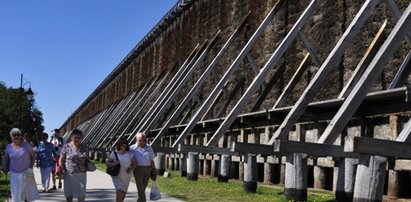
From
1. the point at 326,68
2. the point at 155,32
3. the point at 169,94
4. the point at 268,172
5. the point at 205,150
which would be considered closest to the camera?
the point at 326,68

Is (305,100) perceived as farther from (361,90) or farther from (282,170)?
(282,170)

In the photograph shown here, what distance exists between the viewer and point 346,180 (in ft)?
36.5

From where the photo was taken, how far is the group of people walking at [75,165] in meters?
9.27

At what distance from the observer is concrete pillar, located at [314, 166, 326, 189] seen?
15.6m

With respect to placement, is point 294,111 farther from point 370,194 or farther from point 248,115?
point 248,115

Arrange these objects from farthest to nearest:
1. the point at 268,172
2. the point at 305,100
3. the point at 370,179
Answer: the point at 268,172, the point at 305,100, the point at 370,179

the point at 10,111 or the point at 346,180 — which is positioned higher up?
the point at 10,111

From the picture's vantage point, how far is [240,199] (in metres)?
12.8

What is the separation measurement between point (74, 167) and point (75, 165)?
0.03m

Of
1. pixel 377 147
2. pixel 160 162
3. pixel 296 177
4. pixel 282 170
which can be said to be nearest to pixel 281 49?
pixel 282 170

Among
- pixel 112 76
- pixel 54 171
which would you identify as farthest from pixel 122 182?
pixel 112 76

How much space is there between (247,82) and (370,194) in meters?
16.1

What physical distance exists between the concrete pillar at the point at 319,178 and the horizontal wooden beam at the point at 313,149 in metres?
5.06

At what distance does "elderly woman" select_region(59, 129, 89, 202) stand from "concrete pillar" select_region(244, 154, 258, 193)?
5.62 m
